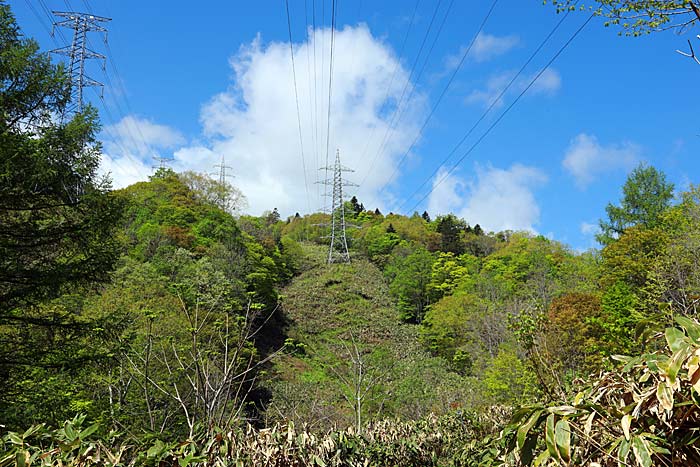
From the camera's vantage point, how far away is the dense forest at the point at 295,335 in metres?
1.34

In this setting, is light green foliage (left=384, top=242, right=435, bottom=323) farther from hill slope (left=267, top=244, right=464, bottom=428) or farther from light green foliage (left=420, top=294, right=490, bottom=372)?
light green foliage (left=420, top=294, right=490, bottom=372)

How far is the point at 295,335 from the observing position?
33.8 metres

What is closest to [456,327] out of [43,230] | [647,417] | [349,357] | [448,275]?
[349,357]

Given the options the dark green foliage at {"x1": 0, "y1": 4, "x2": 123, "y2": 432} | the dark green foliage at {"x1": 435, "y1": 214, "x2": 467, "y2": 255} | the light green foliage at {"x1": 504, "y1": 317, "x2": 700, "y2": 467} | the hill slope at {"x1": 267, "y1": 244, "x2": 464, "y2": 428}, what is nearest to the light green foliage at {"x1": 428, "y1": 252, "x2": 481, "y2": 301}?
the hill slope at {"x1": 267, "y1": 244, "x2": 464, "y2": 428}

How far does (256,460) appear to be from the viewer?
232 centimetres

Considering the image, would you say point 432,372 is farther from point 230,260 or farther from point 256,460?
point 256,460

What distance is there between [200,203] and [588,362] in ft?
104

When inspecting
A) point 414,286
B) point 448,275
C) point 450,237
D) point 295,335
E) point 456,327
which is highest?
point 450,237

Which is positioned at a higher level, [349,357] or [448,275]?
[448,275]

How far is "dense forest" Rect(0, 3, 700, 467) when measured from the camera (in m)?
1.34

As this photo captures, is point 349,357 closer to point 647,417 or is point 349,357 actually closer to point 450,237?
point 450,237

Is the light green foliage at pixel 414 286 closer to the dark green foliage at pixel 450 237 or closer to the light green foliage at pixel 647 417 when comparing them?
the dark green foliage at pixel 450 237

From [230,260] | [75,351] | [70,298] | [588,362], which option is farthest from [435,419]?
[230,260]

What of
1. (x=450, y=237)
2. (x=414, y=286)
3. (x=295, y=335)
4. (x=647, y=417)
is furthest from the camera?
(x=450, y=237)
